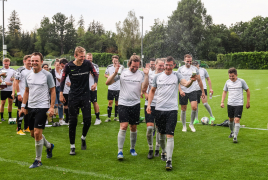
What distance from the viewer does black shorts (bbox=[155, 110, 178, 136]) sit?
541 centimetres

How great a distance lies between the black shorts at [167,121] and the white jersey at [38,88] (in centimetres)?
224

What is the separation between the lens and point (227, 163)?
18.9 ft

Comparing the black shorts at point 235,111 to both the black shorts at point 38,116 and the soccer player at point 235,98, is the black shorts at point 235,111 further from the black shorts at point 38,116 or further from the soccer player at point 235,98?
the black shorts at point 38,116

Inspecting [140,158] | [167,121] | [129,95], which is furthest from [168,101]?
[140,158]

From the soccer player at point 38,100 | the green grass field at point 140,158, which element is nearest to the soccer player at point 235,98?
the green grass field at point 140,158

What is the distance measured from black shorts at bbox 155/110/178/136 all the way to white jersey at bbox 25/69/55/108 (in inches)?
88.2

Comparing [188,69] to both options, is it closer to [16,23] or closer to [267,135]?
[267,135]

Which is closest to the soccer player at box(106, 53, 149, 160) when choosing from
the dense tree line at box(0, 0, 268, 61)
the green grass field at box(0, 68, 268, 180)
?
the green grass field at box(0, 68, 268, 180)

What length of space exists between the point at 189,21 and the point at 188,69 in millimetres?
65826

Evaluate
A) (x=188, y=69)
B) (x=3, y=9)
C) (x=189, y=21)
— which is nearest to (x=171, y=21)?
(x=189, y=21)

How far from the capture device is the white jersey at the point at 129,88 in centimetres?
591

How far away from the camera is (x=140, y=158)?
241 inches

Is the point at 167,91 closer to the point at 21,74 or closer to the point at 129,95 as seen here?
the point at 129,95

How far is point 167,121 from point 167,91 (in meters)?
0.58
